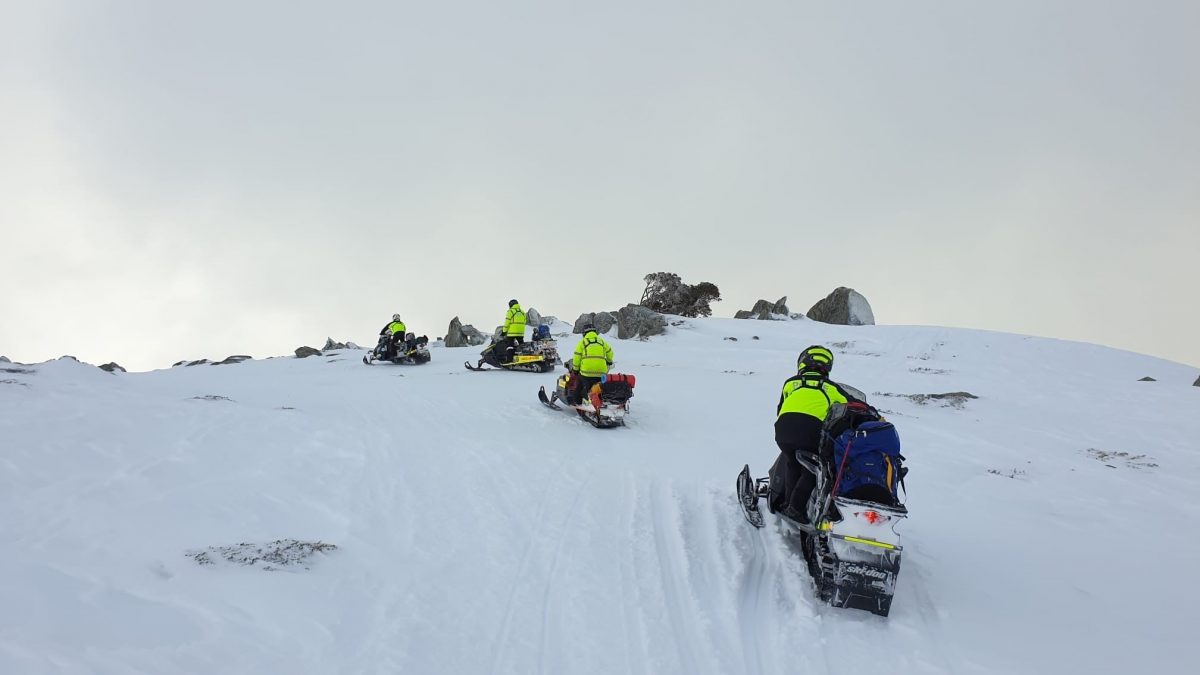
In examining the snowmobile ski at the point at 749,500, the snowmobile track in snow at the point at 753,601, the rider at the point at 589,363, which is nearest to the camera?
the snowmobile track in snow at the point at 753,601

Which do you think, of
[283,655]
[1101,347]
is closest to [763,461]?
[283,655]

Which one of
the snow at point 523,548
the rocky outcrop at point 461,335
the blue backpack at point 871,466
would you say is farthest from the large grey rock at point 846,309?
the blue backpack at point 871,466

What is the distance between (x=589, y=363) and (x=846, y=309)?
85.2ft

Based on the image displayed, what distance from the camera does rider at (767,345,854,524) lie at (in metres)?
4.87

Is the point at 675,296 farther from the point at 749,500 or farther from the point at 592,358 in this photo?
the point at 749,500

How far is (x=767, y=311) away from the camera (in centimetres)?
3628

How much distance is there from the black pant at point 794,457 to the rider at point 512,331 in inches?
524

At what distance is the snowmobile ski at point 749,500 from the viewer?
5598 millimetres

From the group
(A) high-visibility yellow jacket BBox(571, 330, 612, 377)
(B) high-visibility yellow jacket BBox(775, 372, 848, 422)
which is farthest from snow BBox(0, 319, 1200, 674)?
(B) high-visibility yellow jacket BBox(775, 372, 848, 422)

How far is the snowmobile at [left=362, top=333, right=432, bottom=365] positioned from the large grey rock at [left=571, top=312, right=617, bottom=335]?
13.0 meters

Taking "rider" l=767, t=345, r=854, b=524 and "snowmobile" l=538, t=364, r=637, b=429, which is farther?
"snowmobile" l=538, t=364, r=637, b=429

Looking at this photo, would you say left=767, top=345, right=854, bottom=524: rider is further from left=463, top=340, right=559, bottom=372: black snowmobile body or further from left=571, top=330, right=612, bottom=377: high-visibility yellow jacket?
left=463, top=340, right=559, bottom=372: black snowmobile body

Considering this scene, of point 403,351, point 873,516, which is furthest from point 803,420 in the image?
point 403,351

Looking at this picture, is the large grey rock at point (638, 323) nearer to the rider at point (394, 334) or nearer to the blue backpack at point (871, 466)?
the rider at point (394, 334)
